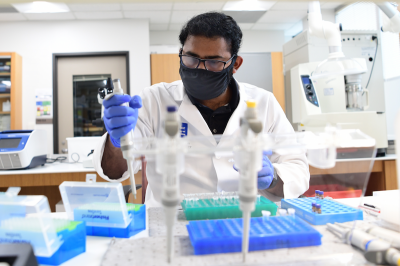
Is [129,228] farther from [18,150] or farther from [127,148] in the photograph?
[18,150]

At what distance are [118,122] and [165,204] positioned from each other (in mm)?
471

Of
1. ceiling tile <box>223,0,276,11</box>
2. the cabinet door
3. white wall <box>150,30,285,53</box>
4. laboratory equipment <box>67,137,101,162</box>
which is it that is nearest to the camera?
laboratory equipment <box>67,137,101,162</box>

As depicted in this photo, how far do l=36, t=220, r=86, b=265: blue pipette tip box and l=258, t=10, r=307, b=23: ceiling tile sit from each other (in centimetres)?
428

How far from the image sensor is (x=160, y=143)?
0.50 meters

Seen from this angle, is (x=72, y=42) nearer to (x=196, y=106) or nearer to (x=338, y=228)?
(x=196, y=106)

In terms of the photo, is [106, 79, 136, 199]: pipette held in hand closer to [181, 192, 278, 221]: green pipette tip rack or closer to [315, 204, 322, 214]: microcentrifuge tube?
[181, 192, 278, 221]: green pipette tip rack

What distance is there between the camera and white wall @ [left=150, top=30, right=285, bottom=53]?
4895mm

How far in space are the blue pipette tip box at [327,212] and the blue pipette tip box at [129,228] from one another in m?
0.44

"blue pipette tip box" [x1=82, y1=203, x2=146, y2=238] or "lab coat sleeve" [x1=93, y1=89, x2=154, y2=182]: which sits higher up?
"lab coat sleeve" [x1=93, y1=89, x2=154, y2=182]

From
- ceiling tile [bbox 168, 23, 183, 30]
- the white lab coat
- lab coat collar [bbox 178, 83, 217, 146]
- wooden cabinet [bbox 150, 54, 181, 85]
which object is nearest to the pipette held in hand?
the white lab coat

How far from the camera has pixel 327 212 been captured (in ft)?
2.45

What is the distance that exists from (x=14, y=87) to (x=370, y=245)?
178 inches

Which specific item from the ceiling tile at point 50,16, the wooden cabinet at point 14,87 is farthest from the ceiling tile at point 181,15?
the wooden cabinet at point 14,87

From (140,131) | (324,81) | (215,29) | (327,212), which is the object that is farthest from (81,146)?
(327,212)
